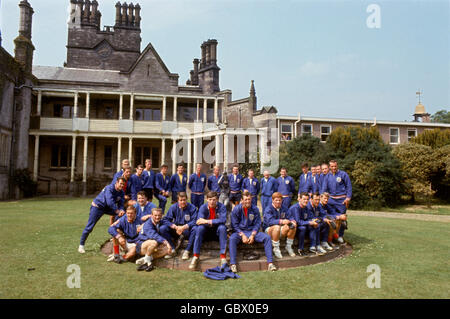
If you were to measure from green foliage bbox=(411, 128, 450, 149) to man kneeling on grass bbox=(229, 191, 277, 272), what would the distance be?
23.4 meters

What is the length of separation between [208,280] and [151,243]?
1400 mm

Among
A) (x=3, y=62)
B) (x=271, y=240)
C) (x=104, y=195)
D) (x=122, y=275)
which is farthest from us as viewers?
(x=3, y=62)

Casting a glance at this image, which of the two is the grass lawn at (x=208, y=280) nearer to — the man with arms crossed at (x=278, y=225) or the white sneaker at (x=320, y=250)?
the white sneaker at (x=320, y=250)

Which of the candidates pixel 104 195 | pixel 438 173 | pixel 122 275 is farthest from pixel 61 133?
pixel 438 173

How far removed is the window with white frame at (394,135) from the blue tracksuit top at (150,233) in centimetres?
3104

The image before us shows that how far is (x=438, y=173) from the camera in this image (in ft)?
74.8

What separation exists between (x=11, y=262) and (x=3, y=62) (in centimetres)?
1683

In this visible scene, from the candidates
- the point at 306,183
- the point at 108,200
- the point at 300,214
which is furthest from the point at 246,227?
the point at 306,183

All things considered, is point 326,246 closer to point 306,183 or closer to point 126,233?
point 306,183

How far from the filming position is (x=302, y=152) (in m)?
21.6

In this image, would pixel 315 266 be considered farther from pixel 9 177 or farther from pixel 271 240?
pixel 9 177

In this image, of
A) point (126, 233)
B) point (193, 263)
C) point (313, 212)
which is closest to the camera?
point (193, 263)

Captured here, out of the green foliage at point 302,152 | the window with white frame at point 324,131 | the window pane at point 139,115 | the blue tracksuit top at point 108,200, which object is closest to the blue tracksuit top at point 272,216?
the blue tracksuit top at point 108,200

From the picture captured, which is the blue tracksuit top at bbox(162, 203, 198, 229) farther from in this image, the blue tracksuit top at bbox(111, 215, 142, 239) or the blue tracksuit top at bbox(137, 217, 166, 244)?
the blue tracksuit top at bbox(111, 215, 142, 239)
